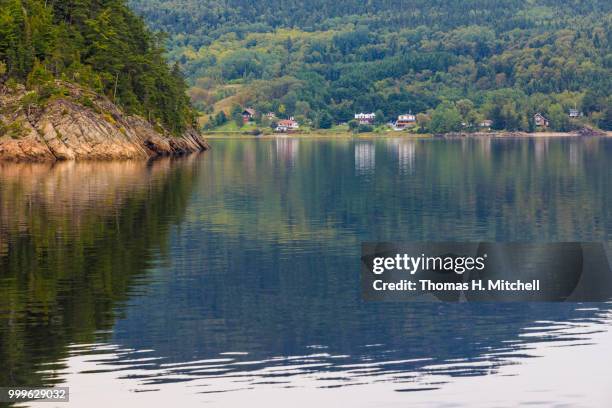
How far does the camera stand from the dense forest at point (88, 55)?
491ft

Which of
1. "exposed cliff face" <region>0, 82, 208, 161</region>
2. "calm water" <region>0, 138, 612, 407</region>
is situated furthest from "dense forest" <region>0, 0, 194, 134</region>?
"calm water" <region>0, 138, 612, 407</region>

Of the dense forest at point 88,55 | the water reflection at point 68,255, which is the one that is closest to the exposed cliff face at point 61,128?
the dense forest at point 88,55

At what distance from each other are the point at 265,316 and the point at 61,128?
353 feet

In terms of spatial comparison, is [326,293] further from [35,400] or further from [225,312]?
[35,400]

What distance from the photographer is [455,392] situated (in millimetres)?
30438

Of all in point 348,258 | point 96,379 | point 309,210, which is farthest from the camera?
point 309,210

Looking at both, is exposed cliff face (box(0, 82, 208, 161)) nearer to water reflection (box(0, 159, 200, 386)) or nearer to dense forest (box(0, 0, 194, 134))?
dense forest (box(0, 0, 194, 134))

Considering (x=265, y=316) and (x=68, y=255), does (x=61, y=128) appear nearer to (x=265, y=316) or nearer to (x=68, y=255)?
(x=68, y=255)

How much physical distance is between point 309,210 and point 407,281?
39233mm

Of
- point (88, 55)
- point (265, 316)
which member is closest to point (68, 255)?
point (265, 316)

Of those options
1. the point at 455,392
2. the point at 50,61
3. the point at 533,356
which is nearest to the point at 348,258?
the point at 533,356

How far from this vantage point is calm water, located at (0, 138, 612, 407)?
102ft

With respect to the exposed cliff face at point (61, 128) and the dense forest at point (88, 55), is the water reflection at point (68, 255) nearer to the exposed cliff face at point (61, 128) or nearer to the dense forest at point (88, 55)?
the exposed cliff face at point (61, 128)

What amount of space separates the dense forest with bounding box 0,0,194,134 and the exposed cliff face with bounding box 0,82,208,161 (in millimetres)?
2096
